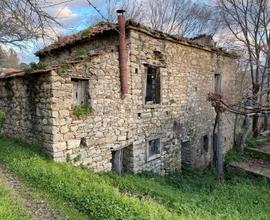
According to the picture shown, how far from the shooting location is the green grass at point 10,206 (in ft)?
13.9

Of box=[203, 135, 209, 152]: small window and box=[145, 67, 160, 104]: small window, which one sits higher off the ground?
box=[145, 67, 160, 104]: small window

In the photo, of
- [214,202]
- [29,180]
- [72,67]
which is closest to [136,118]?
[72,67]

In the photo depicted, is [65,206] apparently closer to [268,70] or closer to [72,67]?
[72,67]

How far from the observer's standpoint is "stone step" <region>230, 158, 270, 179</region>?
35.9 feet

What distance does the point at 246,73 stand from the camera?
17594mm

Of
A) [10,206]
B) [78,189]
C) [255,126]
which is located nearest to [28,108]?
[78,189]

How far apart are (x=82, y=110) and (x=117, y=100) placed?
1285 millimetres

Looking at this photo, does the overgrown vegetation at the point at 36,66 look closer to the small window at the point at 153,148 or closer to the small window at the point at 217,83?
the small window at the point at 153,148

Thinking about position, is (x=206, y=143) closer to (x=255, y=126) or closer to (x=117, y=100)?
(x=255, y=126)

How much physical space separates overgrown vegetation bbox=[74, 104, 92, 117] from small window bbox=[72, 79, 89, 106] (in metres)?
0.12

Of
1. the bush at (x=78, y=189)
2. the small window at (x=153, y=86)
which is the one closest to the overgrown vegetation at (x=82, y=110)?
the bush at (x=78, y=189)

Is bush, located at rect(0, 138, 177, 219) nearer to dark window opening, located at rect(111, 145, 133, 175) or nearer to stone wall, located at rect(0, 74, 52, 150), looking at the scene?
stone wall, located at rect(0, 74, 52, 150)

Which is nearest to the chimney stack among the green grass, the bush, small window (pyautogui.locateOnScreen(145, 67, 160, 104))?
small window (pyautogui.locateOnScreen(145, 67, 160, 104))

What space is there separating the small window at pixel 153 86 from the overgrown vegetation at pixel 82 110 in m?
2.69
